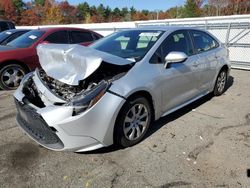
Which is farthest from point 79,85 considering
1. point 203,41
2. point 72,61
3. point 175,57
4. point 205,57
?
point 203,41

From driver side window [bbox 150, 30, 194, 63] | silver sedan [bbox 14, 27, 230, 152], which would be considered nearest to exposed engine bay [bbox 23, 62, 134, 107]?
silver sedan [bbox 14, 27, 230, 152]

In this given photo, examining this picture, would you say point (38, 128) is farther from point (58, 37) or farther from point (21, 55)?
point (58, 37)

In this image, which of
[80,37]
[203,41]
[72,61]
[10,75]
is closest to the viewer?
[72,61]

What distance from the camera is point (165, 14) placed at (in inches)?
2923

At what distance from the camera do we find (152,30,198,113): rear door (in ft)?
13.9

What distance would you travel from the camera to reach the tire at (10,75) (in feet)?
22.4

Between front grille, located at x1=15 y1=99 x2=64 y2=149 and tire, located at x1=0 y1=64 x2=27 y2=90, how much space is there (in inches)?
136

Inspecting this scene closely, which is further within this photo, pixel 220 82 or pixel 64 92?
pixel 220 82

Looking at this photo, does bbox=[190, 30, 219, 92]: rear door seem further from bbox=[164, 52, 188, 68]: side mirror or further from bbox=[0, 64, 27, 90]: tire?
→ bbox=[0, 64, 27, 90]: tire

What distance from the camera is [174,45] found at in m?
4.58

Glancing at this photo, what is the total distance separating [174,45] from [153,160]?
198cm

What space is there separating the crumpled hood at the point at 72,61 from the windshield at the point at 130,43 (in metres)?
0.49

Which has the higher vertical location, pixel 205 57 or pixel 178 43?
pixel 178 43

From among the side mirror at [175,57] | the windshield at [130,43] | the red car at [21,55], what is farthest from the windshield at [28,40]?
the side mirror at [175,57]
